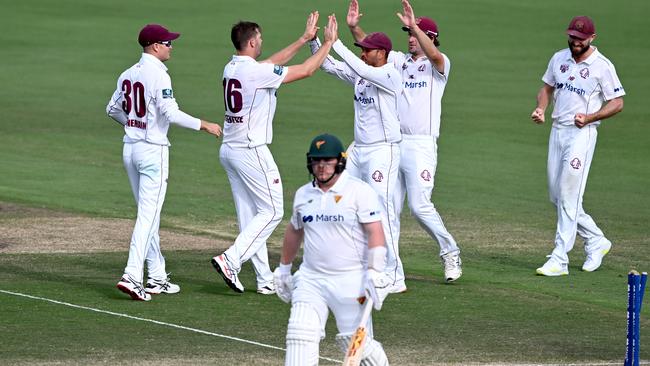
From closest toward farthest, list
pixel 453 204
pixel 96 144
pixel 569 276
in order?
pixel 569 276 < pixel 453 204 < pixel 96 144

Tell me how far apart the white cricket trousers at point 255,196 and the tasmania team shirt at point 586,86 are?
3632mm

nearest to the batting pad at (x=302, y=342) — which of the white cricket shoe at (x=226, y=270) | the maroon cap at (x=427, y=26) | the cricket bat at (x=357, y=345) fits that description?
the cricket bat at (x=357, y=345)

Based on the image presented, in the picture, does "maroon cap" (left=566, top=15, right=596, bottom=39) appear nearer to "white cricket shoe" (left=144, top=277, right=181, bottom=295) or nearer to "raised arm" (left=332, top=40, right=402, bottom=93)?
"raised arm" (left=332, top=40, right=402, bottom=93)

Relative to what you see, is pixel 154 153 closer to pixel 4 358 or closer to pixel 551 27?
pixel 4 358

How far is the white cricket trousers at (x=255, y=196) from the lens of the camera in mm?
13844

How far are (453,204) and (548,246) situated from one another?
3536 mm

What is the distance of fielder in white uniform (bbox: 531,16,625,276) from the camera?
15.5 m

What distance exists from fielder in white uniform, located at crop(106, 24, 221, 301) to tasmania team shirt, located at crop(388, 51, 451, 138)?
248 centimetres

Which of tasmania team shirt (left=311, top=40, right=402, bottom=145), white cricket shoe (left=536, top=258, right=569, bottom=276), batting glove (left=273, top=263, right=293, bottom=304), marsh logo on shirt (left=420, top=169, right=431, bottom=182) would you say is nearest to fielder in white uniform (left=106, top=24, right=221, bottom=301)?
tasmania team shirt (left=311, top=40, right=402, bottom=145)

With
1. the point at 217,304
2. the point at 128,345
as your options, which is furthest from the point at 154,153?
the point at 128,345

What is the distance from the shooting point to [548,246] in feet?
57.3

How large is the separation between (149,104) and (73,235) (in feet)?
14.3

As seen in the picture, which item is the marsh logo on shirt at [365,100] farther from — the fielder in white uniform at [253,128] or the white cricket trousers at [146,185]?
the white cricket trousers at [146,185]

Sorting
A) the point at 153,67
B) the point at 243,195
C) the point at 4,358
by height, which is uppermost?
the point at 153,67
